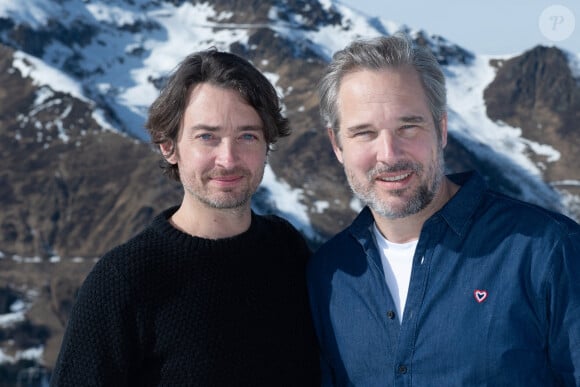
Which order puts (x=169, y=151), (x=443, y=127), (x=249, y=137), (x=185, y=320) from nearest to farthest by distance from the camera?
(x=185, y=320) < (x=443, y=127) < (x=249, y=137) < (x=169, y=151)

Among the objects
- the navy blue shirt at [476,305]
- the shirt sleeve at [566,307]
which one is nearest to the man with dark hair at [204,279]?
the navy blue shirt at [476,305]

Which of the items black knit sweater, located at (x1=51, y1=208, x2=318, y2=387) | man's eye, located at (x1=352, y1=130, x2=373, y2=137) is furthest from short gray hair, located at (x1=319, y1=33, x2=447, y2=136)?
black knit sweater, located at (x1=51, y1=208, x2=318, y2=387)

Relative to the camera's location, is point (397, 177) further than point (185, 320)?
No

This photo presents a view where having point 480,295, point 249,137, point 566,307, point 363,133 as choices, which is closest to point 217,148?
point 249,137

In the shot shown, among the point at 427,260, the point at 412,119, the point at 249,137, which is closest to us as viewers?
the point at 427,260

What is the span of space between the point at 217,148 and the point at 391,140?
1.82 m

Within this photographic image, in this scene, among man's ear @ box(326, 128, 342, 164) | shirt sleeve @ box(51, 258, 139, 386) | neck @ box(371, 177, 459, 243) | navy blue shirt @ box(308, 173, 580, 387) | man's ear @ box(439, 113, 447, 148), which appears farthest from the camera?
man's ear @ box(326, 128, 342, 164)

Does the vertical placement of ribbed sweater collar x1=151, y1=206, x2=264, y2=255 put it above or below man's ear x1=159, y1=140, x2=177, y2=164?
below

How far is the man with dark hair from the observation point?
23.9 feet

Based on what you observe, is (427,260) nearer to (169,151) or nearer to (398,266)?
(398,266)

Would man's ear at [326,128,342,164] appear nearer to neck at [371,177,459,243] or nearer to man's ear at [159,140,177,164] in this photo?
neck at [371,177,459,243]

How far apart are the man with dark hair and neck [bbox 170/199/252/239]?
1 centimetres

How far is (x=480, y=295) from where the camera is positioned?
6750 millimetres

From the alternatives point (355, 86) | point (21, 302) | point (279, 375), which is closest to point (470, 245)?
point (355, 86)
